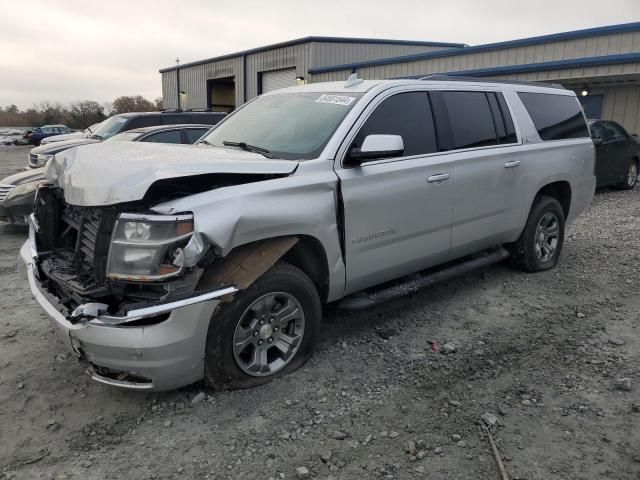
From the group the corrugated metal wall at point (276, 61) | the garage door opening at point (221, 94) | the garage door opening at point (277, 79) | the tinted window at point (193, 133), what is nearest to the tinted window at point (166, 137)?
the tinted window at point (193, 133)

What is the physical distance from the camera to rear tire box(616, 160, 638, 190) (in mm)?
11523

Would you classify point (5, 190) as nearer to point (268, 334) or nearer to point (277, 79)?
point (268, 334)

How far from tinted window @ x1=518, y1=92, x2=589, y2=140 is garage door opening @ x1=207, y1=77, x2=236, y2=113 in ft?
83.0

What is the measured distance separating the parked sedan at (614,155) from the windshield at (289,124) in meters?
7.84

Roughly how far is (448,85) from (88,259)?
3175mm

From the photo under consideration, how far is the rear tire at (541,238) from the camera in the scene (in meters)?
5.48

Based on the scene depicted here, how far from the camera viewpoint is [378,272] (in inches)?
157

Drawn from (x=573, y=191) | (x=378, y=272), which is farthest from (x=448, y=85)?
(x=573, y=191)

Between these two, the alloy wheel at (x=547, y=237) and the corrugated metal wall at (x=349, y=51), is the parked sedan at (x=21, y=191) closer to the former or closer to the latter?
the alloy wheel at (x=547, y=237)

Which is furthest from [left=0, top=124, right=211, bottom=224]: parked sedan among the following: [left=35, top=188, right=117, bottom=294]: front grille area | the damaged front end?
the damaged front end

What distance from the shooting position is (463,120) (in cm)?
462

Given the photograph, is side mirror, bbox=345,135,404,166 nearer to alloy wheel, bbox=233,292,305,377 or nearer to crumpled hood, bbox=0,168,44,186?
alloy wheel, bbox=233,292,305,377

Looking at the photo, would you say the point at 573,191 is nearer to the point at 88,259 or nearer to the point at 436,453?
the point at 436,453

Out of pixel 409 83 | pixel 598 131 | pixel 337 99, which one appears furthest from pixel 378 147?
pixel 598 131
